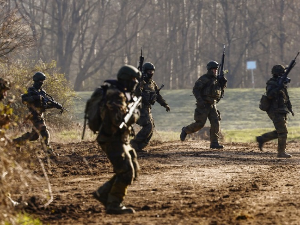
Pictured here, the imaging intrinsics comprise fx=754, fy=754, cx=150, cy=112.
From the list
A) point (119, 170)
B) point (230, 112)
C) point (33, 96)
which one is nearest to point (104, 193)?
point (119, 170)

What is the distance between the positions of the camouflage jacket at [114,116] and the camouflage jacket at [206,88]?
8.34 meters

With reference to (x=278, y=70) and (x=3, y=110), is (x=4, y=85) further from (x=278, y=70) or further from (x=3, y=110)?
(x=278, y=70)

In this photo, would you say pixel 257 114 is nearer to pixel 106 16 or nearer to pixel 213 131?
pixel 213 131

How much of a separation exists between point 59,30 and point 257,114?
23028mm

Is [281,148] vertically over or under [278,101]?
under

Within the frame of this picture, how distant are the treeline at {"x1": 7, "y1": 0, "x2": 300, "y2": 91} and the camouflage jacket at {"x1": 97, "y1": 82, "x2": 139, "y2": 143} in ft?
152

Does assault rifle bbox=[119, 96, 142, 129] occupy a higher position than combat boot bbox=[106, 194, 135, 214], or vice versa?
assault rifle bbox=[119, 96, 142, 129]

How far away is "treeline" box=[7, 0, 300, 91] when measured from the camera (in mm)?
57156

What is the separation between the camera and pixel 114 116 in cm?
841

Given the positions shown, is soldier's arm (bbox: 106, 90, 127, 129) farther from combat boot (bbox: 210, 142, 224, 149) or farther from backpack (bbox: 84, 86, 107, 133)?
combat boot (bbox: 210, 142, 224, 149)

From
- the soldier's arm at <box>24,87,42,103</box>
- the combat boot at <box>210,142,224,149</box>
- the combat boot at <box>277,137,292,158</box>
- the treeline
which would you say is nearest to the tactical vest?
the combat boot at <box>210,142,224,149</box>

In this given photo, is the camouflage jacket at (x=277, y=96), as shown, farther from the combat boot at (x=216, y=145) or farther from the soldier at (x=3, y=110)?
the soldier at (x=3, y=110)

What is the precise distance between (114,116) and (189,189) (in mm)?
2915

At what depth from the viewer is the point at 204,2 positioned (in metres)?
60.5
